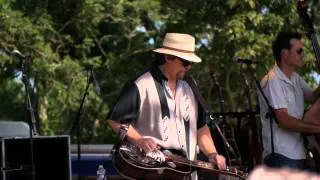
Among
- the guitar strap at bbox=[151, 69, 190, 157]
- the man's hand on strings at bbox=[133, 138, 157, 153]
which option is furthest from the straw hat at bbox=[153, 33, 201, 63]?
the man's hand on strings at bbox=[133, 138, 157, 153]

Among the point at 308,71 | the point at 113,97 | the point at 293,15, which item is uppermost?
the point at 293,15

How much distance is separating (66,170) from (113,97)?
5.96 m

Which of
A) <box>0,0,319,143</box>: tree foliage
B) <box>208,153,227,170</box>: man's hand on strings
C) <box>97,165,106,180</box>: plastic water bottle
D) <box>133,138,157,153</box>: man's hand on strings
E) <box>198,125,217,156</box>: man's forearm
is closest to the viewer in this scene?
<box>133,138,157,153</box>: man's hand on strings

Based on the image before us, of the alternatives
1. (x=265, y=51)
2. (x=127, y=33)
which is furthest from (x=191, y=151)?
(x=127, y=33)

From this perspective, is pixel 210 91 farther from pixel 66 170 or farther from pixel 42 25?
pixel 66 170

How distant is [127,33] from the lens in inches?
438

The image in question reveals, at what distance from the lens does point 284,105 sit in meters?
4.40

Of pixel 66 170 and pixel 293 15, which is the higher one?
pixel 293 15

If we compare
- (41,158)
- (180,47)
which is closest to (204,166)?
(180,47)

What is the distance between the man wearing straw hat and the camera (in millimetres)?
3877

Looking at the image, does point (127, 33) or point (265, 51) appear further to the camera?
point (127, 33)

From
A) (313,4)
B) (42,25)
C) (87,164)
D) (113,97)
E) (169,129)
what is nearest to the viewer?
(169,129)

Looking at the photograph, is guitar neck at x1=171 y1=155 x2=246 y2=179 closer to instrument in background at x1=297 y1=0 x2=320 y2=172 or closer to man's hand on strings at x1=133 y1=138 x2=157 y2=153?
man's hand on strings at x1=133 y1=138 x2=157 y2=153

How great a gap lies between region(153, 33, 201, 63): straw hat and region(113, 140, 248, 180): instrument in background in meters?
0.59
